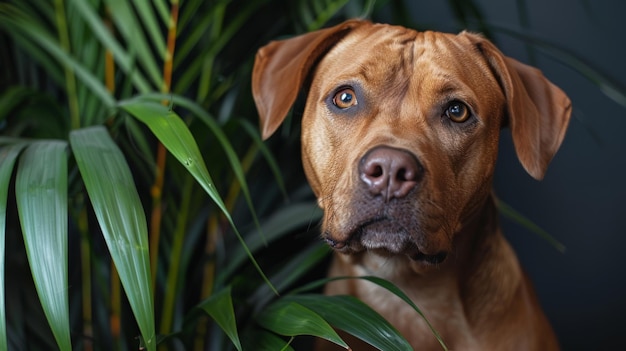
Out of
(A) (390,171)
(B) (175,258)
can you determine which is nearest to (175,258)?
(B) (175,258)

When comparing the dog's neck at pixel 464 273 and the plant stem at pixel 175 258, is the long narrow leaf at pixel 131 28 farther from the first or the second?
the dog's neck at pixel 464 273

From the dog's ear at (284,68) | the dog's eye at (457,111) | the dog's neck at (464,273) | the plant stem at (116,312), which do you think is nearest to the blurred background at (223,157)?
the plant stem at (116,312)

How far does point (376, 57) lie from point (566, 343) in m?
1.43

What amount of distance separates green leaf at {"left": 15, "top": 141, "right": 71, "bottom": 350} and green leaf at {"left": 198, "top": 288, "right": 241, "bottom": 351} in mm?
260

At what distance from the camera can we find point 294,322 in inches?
50.0

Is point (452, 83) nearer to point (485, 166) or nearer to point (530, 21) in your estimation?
point (485, 166)

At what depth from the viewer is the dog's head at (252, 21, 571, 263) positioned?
4.14 ft

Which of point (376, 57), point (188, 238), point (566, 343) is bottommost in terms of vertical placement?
point (566, 343)

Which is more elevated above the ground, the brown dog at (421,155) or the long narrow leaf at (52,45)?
the long narrow leaf at (52,45)

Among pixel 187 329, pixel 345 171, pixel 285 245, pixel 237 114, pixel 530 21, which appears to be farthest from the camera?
pixel 530 21

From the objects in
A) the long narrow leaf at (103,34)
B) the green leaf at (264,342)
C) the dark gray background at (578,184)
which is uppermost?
the long narrow leaf at (103,34)

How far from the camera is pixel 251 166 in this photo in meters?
2.00

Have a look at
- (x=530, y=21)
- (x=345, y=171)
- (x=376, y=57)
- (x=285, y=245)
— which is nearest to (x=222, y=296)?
(x=345, y=171)

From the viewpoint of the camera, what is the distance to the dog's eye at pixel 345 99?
1.41 meters
